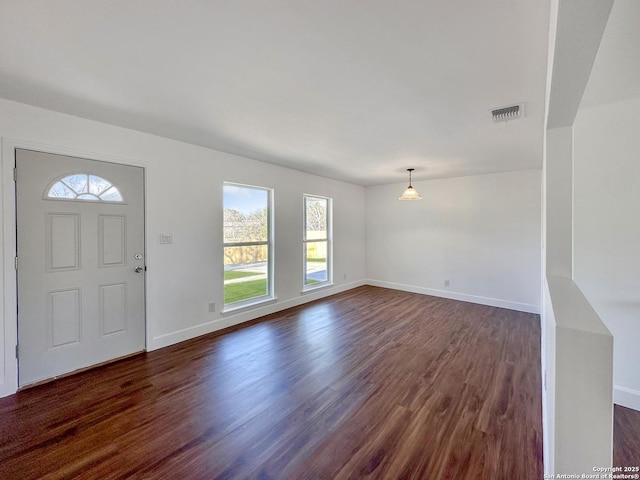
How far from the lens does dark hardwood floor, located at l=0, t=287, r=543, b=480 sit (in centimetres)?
167

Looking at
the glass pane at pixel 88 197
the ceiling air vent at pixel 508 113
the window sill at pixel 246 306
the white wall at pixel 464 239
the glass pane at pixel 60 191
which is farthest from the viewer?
the white wall at pixel 464 239

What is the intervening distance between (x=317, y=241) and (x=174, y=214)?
9.37ft

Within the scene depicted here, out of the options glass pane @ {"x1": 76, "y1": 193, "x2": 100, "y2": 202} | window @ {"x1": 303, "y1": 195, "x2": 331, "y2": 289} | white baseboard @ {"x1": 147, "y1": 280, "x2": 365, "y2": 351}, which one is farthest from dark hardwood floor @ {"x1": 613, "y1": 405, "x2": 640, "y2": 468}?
glass pane @ {"x1": 76, "y1": 193, "x2": 100, "y2": 202}

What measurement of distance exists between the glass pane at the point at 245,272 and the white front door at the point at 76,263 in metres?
1.16

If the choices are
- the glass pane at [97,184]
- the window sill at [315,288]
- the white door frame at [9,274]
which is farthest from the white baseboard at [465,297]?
the white door frame at [9,274]

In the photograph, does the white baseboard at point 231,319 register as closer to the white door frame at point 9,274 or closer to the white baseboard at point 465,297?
the white door frame at point 9,274

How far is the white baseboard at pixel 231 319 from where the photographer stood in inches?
131

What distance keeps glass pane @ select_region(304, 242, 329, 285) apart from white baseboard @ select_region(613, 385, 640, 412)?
4.14 m

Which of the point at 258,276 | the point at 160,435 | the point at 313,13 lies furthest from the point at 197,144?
the point at 160,435

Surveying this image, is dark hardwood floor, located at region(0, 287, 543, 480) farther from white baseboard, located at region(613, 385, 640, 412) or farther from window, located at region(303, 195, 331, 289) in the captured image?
window, located at region(303, 195, 331, 289)

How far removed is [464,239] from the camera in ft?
17.7

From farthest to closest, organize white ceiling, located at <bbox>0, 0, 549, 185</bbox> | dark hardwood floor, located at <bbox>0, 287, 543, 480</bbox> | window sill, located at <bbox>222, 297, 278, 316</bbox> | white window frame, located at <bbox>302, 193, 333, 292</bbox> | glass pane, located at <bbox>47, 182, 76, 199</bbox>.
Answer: white window frame, located at <bbox>302, 193, 333, 292</bbox> → window sill, located at <bbox>222, 297, 278, 316</bbox> → glass pane, located at <bbox>47, 182, 76, 199</bbox> → dark hardwood floor, located at <bbox>0, 287, 543, 480</bbox> → white ceiling, located at <bbox>0, 0, 549, 185</bbox>

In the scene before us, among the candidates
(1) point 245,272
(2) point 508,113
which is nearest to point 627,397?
(2) point 508,113

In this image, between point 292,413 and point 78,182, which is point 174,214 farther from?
point 292,413
